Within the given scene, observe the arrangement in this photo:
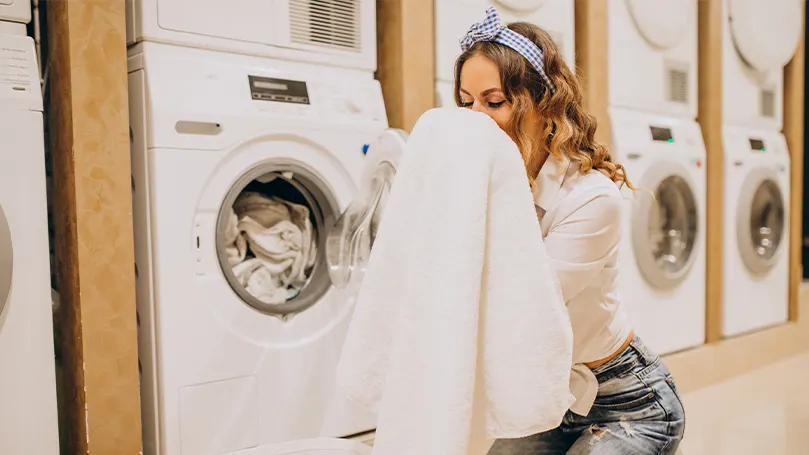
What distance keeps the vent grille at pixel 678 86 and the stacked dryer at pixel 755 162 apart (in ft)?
0.98

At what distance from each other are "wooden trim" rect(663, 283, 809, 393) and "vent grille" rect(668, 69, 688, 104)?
111 centimetres

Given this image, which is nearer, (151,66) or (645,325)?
(151,66)

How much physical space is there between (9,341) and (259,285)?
62cm

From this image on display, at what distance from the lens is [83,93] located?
161cm

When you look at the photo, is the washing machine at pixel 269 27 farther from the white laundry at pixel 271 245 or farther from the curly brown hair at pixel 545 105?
the curly brown hair at pixel 545 105

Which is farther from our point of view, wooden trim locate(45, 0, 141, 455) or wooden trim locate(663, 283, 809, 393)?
wooden trim locate(663, 283, 809, 393)

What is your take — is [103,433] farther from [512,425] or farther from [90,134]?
[512,425]

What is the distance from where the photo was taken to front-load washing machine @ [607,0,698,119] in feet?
9.12

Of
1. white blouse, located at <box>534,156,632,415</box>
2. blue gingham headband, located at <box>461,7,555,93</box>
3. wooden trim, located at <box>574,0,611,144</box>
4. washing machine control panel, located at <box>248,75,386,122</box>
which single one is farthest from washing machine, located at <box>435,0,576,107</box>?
white blouse, located at <box>534,156,632,415</box>

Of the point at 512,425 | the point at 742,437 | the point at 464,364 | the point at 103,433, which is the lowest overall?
the point at 742,437

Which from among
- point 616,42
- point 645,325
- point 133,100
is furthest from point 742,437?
point 133,100

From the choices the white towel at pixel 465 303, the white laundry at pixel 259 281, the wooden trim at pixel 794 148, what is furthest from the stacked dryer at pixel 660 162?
the white towel at pixel 465 303

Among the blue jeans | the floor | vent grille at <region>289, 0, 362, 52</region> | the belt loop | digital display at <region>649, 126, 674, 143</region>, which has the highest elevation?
vent grille at <region>289, 0, 362, 52</region>

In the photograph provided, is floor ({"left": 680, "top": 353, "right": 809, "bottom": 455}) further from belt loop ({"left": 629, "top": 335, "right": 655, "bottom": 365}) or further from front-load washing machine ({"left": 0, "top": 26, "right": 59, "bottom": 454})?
front-load washing machine ({"left": 0, "top": 26, "right": 59, "bottom": 454})
